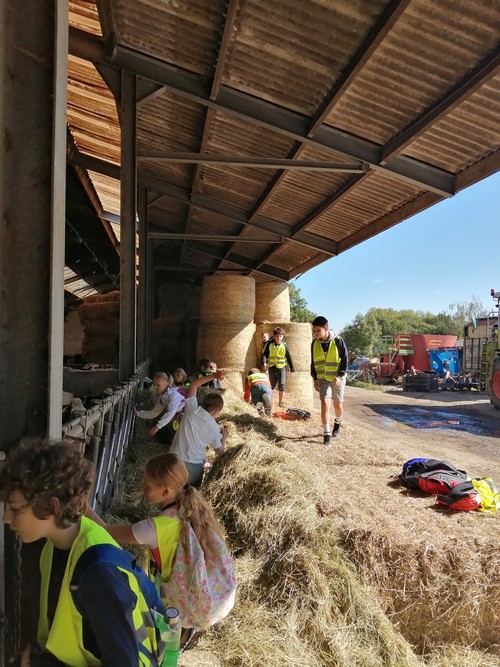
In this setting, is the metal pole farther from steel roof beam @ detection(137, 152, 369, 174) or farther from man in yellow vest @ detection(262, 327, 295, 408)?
man in yellow vest @ detection(262, 327, 295, 408)

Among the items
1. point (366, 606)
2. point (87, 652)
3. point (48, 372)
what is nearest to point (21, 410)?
point (48, 372)

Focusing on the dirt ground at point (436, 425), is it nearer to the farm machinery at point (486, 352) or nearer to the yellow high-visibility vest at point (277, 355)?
the farm machinery at point (486, 352)

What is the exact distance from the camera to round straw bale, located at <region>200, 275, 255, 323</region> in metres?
12.1

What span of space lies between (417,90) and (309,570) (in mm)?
4504

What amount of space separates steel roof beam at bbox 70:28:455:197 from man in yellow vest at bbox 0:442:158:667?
17.2ft

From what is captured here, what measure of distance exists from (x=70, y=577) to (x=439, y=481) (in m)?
4.44

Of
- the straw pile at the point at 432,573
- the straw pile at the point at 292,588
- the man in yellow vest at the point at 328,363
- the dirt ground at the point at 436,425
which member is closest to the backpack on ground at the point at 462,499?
the straw pile at the point at 432,573

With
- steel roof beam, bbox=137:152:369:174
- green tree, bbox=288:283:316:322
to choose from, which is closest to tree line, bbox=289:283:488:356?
green tree, bbox=288:283:316:322

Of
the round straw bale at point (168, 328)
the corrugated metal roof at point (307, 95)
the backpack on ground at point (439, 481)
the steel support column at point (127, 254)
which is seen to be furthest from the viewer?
the round straw bale at point (168, 328)

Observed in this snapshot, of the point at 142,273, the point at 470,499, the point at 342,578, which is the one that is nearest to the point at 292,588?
the point at 342,578

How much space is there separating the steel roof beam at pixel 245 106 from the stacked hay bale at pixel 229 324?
6315mm

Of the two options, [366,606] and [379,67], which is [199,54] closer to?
[379,67]

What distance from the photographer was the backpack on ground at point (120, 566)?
1.34 meters

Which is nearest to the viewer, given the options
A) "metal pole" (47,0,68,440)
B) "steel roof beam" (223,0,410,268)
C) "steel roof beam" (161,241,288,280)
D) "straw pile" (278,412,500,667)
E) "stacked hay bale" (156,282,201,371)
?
"metal pole" (47,0,68,440)
